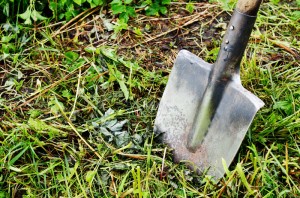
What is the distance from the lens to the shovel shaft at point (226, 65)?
1.42 metres

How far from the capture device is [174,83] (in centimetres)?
169

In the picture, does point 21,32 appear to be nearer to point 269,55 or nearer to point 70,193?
point 70,193

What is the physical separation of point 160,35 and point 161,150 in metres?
0.76

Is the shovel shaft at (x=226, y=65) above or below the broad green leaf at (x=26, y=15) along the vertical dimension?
above

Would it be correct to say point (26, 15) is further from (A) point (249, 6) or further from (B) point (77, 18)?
(A) point (249, 6)

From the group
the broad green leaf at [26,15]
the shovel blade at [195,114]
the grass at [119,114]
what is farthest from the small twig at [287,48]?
the broad green leaf at [26,15]

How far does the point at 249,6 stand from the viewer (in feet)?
4.56

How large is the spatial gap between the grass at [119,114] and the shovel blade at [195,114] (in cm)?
6

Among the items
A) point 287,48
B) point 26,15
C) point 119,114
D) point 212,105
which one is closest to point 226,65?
point 212,105

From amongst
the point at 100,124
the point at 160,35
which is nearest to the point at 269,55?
the point at 160,35

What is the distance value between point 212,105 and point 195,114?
0.31 feet

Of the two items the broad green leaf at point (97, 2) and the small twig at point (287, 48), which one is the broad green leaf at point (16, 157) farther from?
the small twig at point (287, 48)

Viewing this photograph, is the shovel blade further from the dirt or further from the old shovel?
the dirt

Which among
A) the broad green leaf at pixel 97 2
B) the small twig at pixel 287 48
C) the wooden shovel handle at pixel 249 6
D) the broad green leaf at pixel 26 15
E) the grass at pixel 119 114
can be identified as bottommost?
the grass at pixel 119 114
